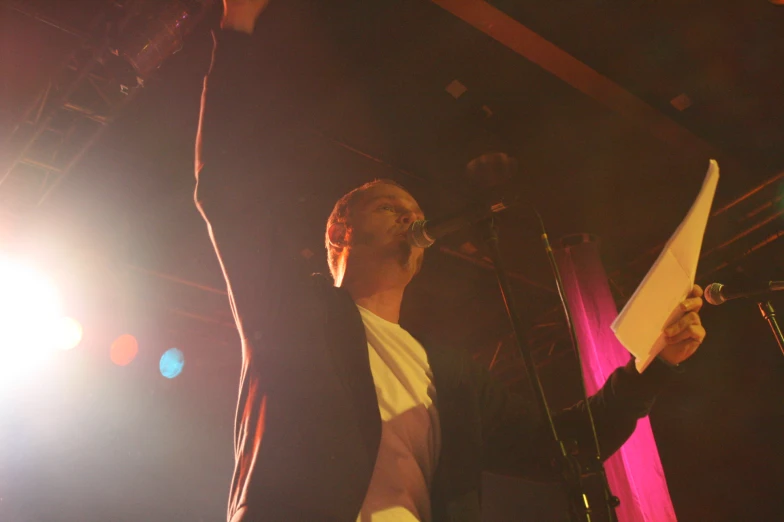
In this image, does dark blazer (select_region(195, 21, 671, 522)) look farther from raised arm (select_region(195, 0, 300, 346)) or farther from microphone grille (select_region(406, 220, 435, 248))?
microphone grille (select_region(406, 220, 435, 248))

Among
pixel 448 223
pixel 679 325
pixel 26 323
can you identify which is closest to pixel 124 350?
pixel 26 323

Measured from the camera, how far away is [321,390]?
1326 millimetres

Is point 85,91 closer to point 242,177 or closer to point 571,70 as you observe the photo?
point 242,177

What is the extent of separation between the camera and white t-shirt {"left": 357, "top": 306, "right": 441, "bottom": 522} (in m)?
1.28

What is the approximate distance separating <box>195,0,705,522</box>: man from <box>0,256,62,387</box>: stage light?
3.84 m

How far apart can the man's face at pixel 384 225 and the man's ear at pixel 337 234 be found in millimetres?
44

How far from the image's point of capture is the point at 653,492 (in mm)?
3586

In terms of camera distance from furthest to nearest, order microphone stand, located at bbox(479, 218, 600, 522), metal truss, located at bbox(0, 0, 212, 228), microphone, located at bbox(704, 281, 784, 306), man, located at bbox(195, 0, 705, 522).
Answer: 1. metal truss, located at bbox(0, 0, 212, 228)
2. microphone, located at bbox(704, 281, 784, 306)
3. man, located at bbox(195, 0, 705, 522)
4. microphone stand, located at bbox(479, 218, 600, 522)

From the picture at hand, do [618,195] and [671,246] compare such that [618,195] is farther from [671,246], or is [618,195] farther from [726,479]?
[671,246]

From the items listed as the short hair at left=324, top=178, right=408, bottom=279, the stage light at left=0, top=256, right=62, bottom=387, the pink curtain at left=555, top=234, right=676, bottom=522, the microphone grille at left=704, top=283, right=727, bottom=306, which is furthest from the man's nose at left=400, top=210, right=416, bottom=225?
the stage light at left=0, top=256, right=62, bottom=387

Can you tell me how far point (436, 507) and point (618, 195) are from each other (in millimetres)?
4133

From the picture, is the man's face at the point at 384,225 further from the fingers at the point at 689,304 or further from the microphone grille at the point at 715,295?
the microphone grille at the point at 715,295

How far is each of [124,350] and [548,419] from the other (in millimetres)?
4544

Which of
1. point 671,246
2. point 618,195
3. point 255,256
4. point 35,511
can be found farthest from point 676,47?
point 35,511
